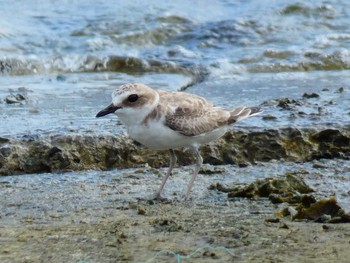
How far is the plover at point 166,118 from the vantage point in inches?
215

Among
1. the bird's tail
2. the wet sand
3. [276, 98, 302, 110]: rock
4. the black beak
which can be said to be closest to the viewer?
the wet sand

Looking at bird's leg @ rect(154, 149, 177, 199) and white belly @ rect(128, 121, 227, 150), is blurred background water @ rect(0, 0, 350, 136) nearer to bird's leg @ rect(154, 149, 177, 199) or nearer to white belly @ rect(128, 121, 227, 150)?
bird's leg @ rect(154, 149, 177, 199)

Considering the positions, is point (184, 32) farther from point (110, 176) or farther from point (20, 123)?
point (110, 176)

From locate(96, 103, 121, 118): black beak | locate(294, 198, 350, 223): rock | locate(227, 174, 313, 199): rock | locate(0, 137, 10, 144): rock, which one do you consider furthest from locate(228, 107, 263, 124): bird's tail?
locate(0, 137, 10, 144): rock

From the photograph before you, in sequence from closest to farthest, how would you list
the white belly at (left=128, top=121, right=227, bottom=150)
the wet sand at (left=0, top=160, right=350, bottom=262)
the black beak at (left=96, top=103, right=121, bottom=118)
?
the wet sand at (left=0, top=160, right=350, bottom=262)
the black beak at (left=96, top=103, right=121, bottom=118)
the white belly at (left=128, top=121, right=227, bottom=150)

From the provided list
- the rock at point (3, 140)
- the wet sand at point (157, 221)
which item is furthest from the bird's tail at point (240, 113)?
the rock at point (3, 140)

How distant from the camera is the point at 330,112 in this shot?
24.2 feet

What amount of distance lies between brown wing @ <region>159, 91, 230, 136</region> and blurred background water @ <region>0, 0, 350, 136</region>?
1100 mm

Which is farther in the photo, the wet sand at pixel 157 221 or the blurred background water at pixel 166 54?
the blurred background water at pixel 166 54

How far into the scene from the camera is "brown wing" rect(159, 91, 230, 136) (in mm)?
5633

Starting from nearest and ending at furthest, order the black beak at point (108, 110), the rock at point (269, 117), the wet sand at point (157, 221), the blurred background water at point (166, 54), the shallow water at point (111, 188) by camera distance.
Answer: the wet sand at point (157, 221), the shallow water at point (111, 188), the black beak at point (108, 110), the rock at point (269, 117), the blurred background water at point (166, 54)

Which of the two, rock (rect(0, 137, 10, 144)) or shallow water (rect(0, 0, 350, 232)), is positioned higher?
rock (rect(0, 137, 10, 144))

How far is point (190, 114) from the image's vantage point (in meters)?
5.76

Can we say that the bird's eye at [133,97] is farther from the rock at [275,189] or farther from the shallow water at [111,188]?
the rock at [275,189]
